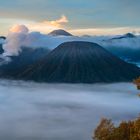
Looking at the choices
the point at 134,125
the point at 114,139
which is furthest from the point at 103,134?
the point at 134,125

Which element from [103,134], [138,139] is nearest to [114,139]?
[103,134]

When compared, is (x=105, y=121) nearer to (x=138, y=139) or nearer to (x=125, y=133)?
(x=125, y=133)

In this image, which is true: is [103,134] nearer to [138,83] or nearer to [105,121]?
[105,121]

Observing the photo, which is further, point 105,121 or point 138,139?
point 105,121

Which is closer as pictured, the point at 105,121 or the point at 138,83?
the point at 138,83

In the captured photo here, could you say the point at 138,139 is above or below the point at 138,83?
below

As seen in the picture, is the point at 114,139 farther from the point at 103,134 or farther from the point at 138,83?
the point at 138,83

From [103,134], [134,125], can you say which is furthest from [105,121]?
[134,125]
